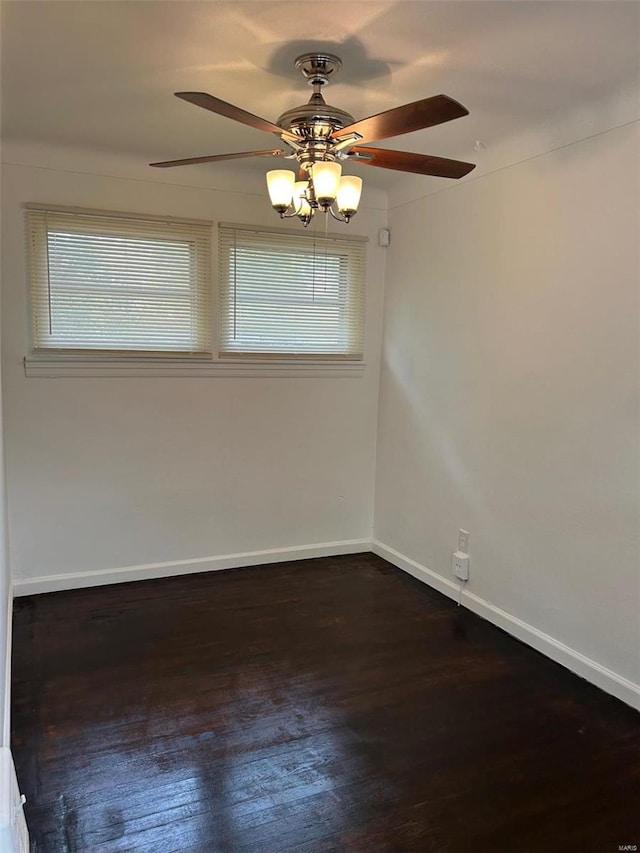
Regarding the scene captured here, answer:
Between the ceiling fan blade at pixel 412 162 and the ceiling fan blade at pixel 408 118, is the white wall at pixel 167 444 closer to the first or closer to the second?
the ceiling fan blade at pixel 412 162

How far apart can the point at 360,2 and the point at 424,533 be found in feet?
9.37

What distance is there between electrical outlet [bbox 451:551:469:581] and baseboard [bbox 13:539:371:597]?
96cm

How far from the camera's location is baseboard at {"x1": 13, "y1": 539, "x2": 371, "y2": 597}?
350 centimetres

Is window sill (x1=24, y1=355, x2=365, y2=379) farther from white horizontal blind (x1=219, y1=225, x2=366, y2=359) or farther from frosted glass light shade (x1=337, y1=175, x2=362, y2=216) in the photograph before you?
frosted glass light shade (x1=337, y1=175, x2=362, y2=216)

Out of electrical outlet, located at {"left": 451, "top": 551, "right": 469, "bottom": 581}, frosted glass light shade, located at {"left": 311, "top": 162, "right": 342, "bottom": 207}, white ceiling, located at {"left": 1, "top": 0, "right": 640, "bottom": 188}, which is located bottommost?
electrical outlet, located at {"left": 451, "top": 551, "right": 469, "bottom": 581}

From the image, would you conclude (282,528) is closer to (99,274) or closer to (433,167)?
(99,274)

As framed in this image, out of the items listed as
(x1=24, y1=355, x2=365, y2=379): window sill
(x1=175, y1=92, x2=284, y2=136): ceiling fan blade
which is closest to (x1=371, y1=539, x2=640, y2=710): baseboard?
(x1=24, y1=355, x2=365, y2=379): window sill

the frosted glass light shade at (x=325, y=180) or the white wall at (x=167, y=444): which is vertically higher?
the frosted glass light shade at (x=325, y=180)

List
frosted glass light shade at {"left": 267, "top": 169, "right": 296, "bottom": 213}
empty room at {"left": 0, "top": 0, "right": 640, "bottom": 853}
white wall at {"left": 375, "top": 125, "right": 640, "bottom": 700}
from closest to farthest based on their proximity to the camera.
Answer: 1. empty room at {"left": 0, "top": 0, "right": 640, "bottom": 853}
2. frosted glass light shade at {"left": 267, "top": 169, "right": 296, "bottom": 213}
3. white wall at {"left": 375, "top": 125, "right": 640, "bottom": 700}

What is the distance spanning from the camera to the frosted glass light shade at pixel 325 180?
2.00m

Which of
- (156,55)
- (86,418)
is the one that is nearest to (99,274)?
(86,418)

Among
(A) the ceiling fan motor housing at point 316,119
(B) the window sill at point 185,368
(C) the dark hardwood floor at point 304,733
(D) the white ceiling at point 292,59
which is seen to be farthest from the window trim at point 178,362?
(A) the ceiling fan motor housing at point 316,119

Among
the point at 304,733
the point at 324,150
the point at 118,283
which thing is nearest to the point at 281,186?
the point at 324,150

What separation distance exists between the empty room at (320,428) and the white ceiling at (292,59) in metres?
0.02
